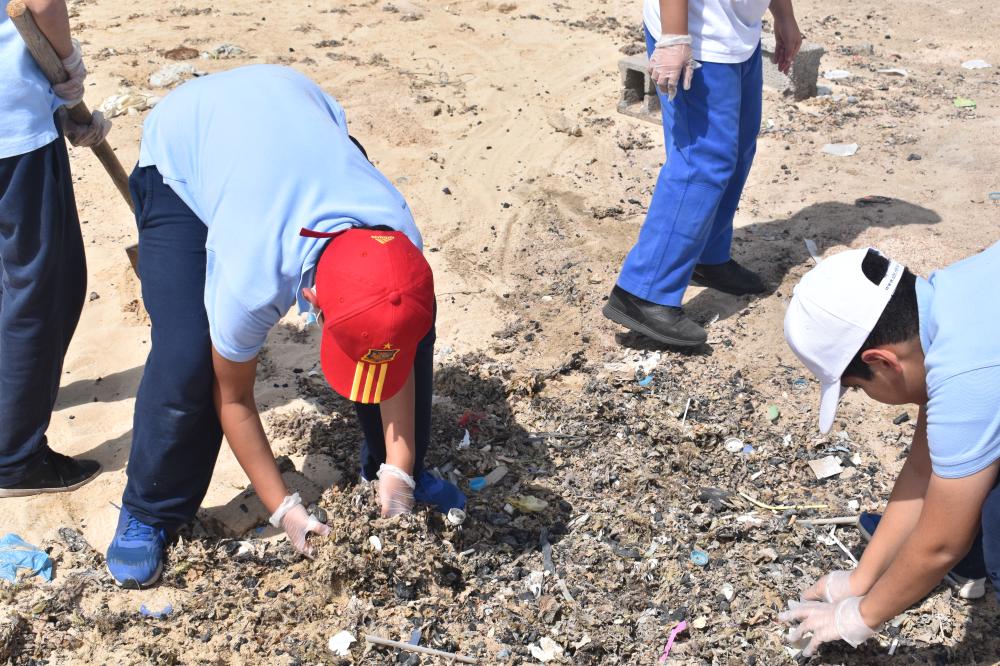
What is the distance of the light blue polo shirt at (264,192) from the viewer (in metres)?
2.00

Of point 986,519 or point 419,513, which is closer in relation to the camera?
point 986,519

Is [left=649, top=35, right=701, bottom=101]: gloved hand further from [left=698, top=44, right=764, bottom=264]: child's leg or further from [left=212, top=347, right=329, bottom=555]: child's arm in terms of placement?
[left=212, top=347, right=329, bottom=555]: child's arm

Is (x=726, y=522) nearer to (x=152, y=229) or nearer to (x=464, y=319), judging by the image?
(x=464, y=319)

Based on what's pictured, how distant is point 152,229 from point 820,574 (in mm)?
2077

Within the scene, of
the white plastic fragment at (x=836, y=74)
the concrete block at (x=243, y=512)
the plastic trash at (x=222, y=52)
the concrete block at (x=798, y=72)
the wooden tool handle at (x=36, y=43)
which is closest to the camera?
the wooden tool handle at (x=36, y=43)

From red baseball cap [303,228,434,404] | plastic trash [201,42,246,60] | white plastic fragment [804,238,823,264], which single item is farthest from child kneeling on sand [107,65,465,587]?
plastic trash [201,42,246,60]

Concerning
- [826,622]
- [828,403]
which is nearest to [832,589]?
[826,622]

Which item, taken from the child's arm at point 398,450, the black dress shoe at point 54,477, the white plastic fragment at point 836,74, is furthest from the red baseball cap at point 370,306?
the white plastic fragment at point 836,74

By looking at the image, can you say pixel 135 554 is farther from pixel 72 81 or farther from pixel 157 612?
pixel 72 81

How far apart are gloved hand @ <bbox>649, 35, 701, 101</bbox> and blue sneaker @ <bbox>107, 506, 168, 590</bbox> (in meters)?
2.25

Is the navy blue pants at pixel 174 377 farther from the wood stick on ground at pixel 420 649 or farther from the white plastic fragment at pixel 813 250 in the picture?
the white plastic fragment at pixel 813 250

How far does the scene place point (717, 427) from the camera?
312 cm

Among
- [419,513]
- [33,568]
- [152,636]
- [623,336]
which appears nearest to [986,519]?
[419,513]

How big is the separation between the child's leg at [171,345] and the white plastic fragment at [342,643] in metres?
0.63
